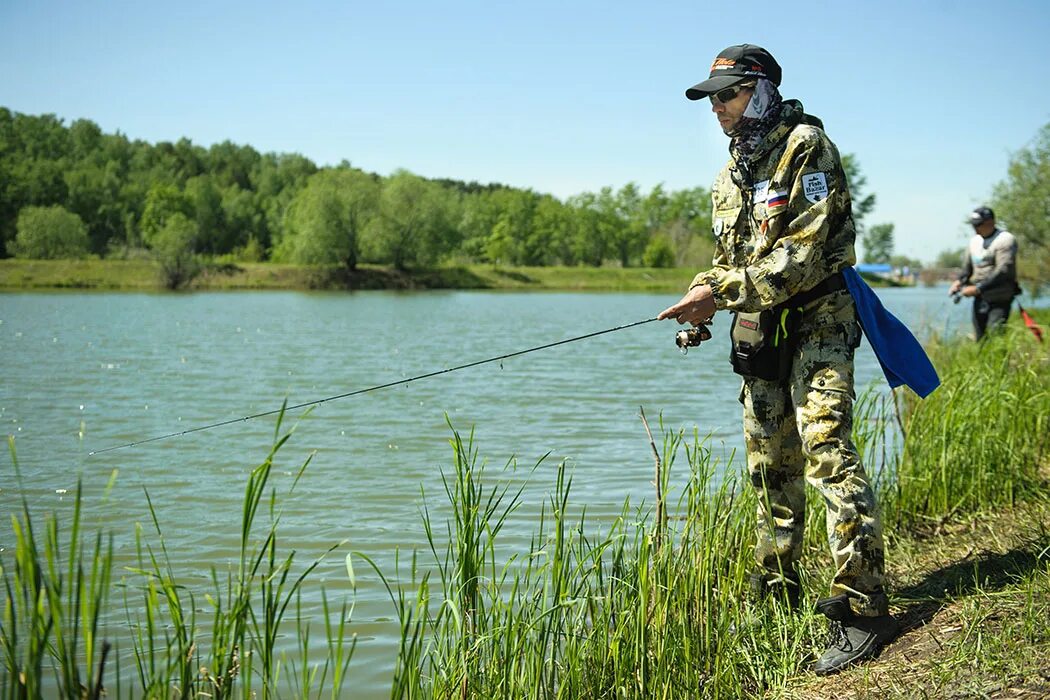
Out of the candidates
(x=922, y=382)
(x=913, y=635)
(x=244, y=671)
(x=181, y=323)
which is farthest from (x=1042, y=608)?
(x=181, y=323)

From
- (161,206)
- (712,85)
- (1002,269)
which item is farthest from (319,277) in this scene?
(712,85)

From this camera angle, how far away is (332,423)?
1061cm

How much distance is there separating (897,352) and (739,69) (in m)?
1.24

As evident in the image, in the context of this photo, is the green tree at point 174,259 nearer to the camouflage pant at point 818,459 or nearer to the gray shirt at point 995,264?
the gray shirt at point 995,264

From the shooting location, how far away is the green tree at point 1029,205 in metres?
30.3

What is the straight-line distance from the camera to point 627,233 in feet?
383

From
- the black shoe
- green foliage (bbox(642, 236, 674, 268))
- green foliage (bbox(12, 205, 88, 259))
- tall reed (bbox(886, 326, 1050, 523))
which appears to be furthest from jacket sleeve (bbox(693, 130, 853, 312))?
green foliage (bbox(642, 236, 674, 268))

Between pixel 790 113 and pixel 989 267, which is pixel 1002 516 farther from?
pixel 989 267

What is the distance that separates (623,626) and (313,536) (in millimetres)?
3319

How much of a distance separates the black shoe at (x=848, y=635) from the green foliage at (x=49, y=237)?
226ft

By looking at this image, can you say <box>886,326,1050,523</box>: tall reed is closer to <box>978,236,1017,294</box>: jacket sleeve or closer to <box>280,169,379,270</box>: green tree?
<box>978,236,1017,294</box>: jacket sleeve

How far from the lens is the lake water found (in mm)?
6102

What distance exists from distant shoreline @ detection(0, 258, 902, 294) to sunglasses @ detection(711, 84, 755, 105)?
2127 inches

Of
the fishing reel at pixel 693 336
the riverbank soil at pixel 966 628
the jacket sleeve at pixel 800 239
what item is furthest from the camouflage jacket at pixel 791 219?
the riverbank soil at pixel 966 628
